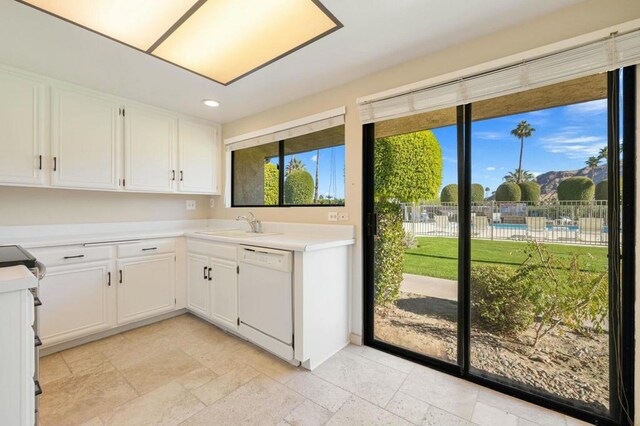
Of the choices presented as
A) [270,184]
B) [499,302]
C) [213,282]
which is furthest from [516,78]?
[213,282]

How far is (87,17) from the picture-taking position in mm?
1592

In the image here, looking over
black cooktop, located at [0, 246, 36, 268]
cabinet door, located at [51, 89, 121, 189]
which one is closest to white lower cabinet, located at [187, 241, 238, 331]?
cabinet door, located at [51, 89, 121, 189]

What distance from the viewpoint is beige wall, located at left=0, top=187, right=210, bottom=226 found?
7.95 ft

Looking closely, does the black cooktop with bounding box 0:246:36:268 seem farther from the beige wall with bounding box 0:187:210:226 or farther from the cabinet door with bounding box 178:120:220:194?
the cabinet door with bounding box 178:120:220:194

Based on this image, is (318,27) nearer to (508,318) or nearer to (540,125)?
(540,125)

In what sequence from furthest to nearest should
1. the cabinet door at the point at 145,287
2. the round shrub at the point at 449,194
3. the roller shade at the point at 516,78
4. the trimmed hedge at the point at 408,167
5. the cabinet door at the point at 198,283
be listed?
the cabinet door at the point at 198,283
the cabinet door at the point at 145,287
the trimmed hedge at the point at 408,167
the round shrub at the point at 449,194
the roller shade at the point at 516,78

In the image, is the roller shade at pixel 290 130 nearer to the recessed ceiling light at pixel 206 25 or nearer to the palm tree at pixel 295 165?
the palm tree at pixel 295 165

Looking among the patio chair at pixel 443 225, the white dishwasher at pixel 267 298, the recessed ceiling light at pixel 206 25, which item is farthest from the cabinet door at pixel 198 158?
the patio chair at pixel 443 225

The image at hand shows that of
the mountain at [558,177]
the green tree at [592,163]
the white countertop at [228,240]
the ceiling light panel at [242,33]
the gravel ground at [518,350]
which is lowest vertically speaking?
the gravel ground at [518,350]

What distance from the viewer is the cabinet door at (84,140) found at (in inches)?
93.5

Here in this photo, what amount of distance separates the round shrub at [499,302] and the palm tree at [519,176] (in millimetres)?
554

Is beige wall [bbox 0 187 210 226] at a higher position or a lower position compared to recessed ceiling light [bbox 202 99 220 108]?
lower

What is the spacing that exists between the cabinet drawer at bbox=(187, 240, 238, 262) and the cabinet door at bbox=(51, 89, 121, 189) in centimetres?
91

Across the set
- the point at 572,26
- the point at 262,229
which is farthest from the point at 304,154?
the point at 572,26
